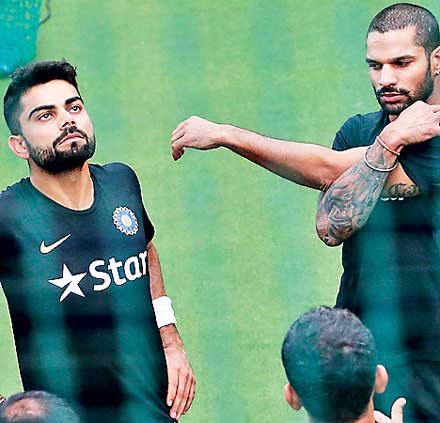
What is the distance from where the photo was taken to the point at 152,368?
249 centimetres

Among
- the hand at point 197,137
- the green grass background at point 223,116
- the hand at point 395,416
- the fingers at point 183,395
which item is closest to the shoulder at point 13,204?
the hand at point 197,137

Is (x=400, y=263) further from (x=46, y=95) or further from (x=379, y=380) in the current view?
(x=46, y=95)

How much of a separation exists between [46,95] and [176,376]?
628 mm

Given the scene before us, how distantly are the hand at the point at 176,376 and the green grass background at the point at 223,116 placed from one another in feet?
3.41

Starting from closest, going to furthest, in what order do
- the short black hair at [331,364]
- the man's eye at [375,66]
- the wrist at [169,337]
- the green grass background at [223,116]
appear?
1. the short black hair at [331,364]
2. the man's eye at [375,66]
3. the wrist at [169,337]
4. the green grass background at [223,116]

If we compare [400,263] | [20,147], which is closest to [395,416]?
[400,263]

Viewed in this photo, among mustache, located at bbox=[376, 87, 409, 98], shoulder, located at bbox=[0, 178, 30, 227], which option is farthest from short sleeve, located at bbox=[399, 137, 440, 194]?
shoulder, located at bbox=[0, 178, 30, 227]

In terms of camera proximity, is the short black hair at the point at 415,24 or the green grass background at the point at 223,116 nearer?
the short black hair at the point at 415,24

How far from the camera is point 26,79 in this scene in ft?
8.20

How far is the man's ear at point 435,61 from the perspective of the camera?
8.11 feet

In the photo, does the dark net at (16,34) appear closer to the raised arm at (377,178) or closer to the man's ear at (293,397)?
the raised arm at (377,178)

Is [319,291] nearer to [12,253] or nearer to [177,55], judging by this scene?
[177,55]

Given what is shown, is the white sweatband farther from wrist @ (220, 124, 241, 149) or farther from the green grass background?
the green grass background

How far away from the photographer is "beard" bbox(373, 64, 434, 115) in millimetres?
2430
